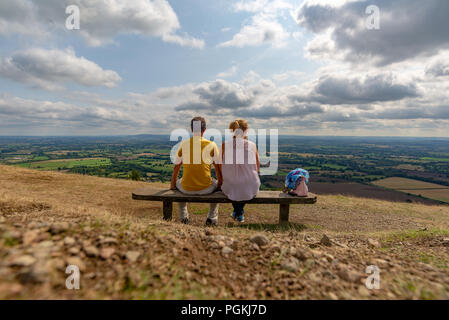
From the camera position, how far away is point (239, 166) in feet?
18.2

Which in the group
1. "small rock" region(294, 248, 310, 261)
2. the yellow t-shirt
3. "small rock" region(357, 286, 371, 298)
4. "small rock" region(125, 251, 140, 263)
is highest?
the yellow t-shirt

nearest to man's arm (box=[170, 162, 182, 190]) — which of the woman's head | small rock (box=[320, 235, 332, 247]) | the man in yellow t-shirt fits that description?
the man in yellow t-shirt

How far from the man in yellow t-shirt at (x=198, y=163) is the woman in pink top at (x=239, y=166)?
1.09 ft

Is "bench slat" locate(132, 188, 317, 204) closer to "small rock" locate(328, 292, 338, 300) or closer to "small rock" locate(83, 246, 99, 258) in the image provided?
"small rock" locate(83, 246, 99, 258)

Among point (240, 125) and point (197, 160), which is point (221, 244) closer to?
point (197, 160)

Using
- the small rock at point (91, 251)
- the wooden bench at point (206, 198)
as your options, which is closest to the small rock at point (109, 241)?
the small rock at point (91, 251)

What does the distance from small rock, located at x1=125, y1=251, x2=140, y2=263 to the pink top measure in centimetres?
335

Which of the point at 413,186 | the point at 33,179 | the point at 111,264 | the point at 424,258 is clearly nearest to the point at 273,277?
the point at 111,264

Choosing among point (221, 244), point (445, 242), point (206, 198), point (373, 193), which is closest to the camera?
point (221, 244)

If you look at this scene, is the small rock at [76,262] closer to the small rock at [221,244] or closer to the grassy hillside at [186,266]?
the grassy hillside at [186,266]

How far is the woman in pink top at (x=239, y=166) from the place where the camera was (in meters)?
5.56

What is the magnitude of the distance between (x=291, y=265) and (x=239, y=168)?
3247mm

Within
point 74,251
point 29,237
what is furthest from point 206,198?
point 29,237

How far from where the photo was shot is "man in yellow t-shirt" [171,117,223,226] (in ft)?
18.0
